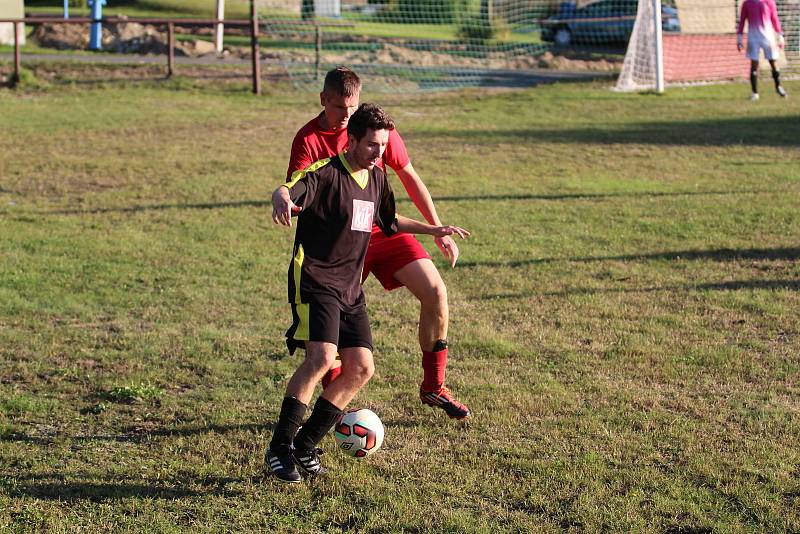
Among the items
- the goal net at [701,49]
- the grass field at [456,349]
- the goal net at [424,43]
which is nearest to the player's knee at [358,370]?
the grass field at [456,349]

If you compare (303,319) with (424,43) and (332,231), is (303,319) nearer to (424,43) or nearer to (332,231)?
(332,231)

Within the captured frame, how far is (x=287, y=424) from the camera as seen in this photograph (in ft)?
15.0

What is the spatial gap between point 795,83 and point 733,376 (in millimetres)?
17680

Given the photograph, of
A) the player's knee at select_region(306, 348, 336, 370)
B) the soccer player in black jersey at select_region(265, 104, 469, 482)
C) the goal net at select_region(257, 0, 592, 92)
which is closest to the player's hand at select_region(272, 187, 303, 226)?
the soccer player in black jersey at select_region(265, 104, 469, 482)

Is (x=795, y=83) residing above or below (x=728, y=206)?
above

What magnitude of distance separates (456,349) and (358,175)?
6.95 ft

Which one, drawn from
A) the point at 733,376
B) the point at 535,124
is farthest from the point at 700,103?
the point at 733,376

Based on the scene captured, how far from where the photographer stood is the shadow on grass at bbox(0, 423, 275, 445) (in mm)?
5098

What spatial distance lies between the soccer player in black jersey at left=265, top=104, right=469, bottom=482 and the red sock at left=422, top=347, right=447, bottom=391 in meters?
0.74

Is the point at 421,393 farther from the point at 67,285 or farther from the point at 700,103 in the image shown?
the point at 700,103

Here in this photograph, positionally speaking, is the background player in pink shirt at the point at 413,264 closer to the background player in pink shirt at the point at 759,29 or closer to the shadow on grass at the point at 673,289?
the shadow on grass at the point at 673,289

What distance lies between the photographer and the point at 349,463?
4848mm

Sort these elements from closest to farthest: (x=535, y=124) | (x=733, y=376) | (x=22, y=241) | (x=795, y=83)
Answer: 1. (x=733, y=376)
2. (x=22, y=241)
3. (x=535, y=124)
4. (x=795, y=83)

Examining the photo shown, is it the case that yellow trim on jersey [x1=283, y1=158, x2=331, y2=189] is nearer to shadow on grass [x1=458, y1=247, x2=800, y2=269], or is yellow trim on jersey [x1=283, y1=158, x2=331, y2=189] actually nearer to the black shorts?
the black shorts
